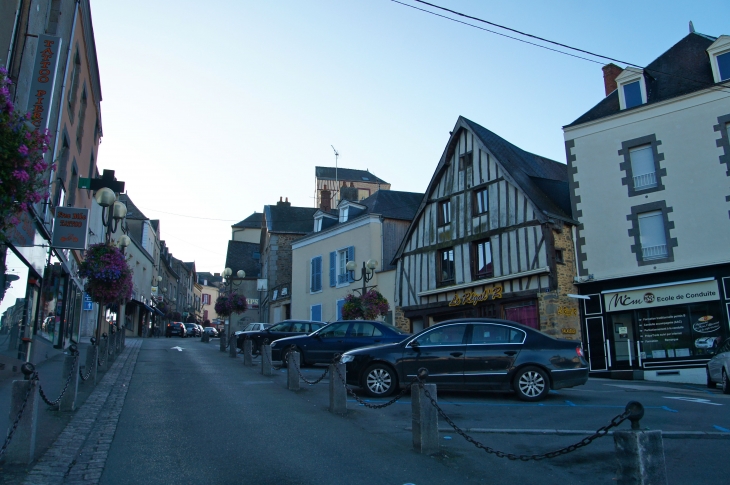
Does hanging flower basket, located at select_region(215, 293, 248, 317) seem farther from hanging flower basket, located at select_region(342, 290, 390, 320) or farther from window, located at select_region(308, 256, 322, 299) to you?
hanging flower basket, located at select_region(342, 290, 390, 320)

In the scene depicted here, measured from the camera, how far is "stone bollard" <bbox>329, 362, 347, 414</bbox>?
29.8 ft

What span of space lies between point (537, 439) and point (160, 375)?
9.48m

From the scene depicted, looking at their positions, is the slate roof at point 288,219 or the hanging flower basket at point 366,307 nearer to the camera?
the hanging flower basket at point 366,307

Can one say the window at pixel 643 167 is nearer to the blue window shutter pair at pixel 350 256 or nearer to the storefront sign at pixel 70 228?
the blue window shutter pair at pixel 350 256

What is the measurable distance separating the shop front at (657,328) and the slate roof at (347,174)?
49.5 metres

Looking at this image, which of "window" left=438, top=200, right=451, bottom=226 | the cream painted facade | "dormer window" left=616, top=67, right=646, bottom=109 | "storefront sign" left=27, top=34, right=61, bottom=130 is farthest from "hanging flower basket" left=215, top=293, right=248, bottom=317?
"dormer window" left=616, top=67, right=646, bottom=109

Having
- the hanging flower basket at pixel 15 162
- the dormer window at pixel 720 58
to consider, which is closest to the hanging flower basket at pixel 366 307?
the dormer window at pixel 720 58

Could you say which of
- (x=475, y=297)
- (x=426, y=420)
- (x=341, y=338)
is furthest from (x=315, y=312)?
(x=426, y=420)

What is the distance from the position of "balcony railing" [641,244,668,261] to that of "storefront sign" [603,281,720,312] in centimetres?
104

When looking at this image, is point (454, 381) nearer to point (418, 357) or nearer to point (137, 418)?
point (418, 357)

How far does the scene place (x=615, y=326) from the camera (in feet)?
64.8

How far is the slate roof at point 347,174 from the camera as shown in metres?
69.1

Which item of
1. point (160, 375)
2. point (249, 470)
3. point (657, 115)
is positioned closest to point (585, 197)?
point (657, 115)

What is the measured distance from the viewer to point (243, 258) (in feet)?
172
